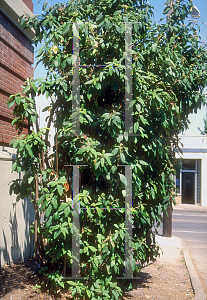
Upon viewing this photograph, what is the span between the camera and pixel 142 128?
3832 millimetres

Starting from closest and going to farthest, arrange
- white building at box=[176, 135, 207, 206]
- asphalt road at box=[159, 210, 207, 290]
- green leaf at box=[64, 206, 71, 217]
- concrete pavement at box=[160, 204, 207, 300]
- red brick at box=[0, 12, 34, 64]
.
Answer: green leaf at box=[64, 206, 71, 217] < concrete pavement at box=[160, 204, 207, 300] < red brick at box=[0, 12, 34, 64] < asphalt road at box=[159, 210, 207, 290] < white building at box=[176, 135, 207, 206]

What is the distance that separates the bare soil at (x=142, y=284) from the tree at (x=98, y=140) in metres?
0.31

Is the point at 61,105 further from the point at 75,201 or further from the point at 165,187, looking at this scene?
the point at 165,187

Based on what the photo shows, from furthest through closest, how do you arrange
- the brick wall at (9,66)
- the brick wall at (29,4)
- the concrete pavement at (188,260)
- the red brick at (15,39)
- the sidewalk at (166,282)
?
the brick wall at (29,4) < the red brick at (15,39) < the brick wall at (9,66) < the concrete pavement at (188,260) < the sidewalk at (166,282)

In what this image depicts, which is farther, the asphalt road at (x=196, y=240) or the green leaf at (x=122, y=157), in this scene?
the asphalt road at (x=196, y=240)

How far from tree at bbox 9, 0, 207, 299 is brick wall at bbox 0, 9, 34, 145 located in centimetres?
148

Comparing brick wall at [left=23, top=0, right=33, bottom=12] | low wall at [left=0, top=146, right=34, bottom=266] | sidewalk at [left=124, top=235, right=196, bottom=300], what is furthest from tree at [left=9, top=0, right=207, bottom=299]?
brick wall at [left=23, top=0, right=33, bottom=12]

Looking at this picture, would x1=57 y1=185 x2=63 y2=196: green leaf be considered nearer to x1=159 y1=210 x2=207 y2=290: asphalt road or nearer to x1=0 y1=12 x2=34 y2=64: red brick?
x1=159 y1=210 x2=207 y2=290: asphalt road

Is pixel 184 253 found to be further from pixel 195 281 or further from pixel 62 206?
pixel 62 206

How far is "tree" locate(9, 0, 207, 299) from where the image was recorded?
366 centimetres

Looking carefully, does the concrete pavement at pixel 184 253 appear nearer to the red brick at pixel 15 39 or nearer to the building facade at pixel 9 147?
the building facade at pixel 9 147

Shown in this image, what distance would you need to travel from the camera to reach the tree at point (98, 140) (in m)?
3.66

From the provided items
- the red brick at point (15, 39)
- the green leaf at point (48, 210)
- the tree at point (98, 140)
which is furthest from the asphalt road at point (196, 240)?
the red brick at point (15, 39)

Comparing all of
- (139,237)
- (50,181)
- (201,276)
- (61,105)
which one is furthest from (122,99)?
(201,276)
